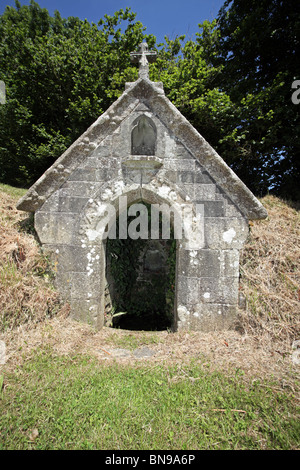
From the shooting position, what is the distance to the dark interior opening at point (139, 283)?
519 centimetres

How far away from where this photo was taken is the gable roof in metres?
3.56

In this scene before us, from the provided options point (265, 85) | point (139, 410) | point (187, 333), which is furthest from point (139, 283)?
point (265, 85)

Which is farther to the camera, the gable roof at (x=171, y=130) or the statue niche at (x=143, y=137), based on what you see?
the statue niche at (x=143, y=137)

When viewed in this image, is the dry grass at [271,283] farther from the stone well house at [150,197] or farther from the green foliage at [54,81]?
the green foliage at [54,81]

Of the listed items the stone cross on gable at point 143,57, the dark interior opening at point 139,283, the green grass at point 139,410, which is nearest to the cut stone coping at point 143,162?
the stone cross on gable at point 143,57

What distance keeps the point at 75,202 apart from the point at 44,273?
4.11ft

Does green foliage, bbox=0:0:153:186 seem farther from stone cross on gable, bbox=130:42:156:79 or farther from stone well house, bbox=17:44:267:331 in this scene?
stone well house, bbox=17:44:267:331

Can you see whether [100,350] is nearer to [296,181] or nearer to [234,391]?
[234,391]

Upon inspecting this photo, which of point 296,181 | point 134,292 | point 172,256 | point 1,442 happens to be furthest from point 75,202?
point 296,181

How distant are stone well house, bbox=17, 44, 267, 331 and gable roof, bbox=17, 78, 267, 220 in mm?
15

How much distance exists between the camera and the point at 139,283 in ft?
22.0

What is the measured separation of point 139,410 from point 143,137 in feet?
11.9

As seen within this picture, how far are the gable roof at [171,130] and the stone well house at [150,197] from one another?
15 mm

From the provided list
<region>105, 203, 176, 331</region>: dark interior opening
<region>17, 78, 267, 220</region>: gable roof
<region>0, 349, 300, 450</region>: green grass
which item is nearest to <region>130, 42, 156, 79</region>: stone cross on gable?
<region>17, 78, 267, 220</region>: gable roof
